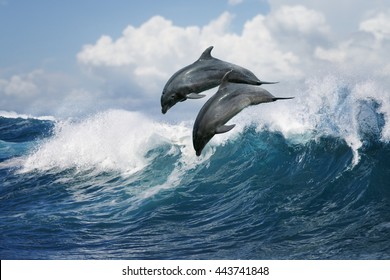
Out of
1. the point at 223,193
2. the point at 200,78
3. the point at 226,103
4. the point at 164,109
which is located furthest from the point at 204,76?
the point at 223,193

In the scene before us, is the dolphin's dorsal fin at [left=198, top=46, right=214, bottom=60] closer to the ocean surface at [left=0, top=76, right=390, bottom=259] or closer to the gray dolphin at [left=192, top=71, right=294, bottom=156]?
the gray dolphin at [left=192, top=71, right=294, bottom=156]

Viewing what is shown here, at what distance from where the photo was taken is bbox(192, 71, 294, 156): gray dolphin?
3373 millimetres

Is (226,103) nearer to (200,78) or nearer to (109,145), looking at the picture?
(200,78)

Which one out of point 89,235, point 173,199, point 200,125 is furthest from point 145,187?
point 200,125

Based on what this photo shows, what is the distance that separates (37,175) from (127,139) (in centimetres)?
328

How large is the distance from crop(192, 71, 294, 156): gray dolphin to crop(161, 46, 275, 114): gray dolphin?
0.06 metres

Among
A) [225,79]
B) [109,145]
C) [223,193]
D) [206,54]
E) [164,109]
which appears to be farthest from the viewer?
[109,145]

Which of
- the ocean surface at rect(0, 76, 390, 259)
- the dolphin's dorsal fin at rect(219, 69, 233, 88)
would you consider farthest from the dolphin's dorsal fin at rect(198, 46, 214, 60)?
the ocean surface at rect(0, 76, 390, 259)

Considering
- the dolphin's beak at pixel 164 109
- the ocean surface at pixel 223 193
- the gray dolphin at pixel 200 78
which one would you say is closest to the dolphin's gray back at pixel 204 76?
the gray dolphin at pixel 200 78

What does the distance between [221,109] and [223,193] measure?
32.5ft

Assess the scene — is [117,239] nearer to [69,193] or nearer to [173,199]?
[173,199]

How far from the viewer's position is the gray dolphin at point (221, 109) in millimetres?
3373

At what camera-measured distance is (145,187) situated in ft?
48.7

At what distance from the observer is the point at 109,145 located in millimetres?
19109
